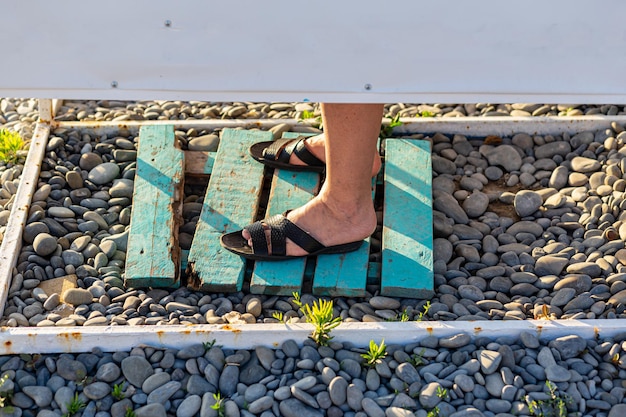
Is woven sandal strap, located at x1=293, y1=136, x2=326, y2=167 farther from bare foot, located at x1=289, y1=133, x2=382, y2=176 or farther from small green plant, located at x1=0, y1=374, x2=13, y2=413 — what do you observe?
small green plant, located at x1=0, y1=374, x2=13, y2=413

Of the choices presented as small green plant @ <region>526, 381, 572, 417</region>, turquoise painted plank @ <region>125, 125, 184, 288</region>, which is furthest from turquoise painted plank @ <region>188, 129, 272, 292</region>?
small green plant @ <region>526, 381, 572, 417</region>

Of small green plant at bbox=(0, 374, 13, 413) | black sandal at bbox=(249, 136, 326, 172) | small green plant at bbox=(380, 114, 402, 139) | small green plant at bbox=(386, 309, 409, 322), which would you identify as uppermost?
small green plant at bbox=(380, 114, 402, 139)

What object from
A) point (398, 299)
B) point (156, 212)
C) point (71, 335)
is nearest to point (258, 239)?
point (156, 212)

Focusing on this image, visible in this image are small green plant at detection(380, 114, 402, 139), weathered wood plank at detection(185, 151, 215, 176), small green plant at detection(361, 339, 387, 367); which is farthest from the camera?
small green plant at detection(380, 114, 402, 139)

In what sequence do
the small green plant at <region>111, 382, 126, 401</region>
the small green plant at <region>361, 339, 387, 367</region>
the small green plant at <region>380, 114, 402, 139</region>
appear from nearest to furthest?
the small green plant at <region>111, 382, 126, 401</region>, the small green plant at <region>361, 339, 387, 367</region>, the small green plant at <region>380, 114, 402, 139</region>

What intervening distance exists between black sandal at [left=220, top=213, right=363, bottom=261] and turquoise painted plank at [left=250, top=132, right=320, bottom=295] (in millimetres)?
45

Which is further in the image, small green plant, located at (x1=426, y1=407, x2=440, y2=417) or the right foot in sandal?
the right foot in sandal

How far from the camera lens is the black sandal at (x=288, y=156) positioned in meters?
4.20

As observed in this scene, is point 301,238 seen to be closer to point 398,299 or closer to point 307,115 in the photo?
point 398,299

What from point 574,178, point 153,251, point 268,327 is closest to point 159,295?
point 153,251

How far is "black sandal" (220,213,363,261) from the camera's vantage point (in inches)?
147

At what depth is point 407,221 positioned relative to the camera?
13.0 feet

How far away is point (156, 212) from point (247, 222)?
15.8 inches

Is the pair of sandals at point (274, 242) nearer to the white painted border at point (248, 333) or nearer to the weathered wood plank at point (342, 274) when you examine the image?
the weathered wood plank at point (342, 274)
